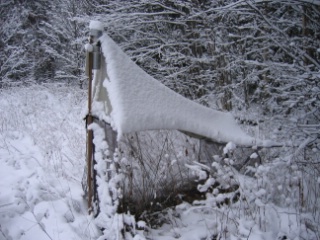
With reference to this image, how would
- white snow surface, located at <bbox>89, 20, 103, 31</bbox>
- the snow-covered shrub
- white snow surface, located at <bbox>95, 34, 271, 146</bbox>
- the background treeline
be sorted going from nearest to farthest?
white snow surface, located at <bbox>95, 34, 271, 146</bbox> < white snow surface, located at <bbox>89, 20, 103, 31</bbox> < the snow-covered shrub < the background treeline

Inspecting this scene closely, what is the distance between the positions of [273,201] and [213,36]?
16.1 ft

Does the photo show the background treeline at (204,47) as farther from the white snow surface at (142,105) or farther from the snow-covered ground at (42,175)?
the white snow surface at (142,105)

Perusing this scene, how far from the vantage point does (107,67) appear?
2.64m

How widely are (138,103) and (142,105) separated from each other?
45mm

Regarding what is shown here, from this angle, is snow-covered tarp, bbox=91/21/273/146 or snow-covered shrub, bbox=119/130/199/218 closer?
snow-covered tarp, bbox=91/21/273/146

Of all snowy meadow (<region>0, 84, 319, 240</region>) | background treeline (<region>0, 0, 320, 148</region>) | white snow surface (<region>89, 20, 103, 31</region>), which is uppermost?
background treeline (<region>0, 0, 320, 148</region>)

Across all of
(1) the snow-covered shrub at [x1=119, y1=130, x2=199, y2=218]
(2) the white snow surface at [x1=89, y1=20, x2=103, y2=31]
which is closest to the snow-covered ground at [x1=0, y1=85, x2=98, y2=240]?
(1) the snow-covered shrub at [x1=119, y1=130, x2=199, y2=218]

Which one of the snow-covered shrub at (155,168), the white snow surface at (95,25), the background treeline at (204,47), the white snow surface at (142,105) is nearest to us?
the white snow surface at (142,105)

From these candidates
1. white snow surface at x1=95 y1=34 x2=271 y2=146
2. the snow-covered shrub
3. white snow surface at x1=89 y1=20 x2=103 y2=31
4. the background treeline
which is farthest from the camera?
the background treeline

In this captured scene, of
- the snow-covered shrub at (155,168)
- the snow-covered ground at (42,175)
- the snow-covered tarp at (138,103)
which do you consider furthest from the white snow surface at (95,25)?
the snow-covered ground at (42,175)

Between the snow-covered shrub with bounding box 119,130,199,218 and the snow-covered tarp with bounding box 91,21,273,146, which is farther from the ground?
the snow-covered tarp with bounding box 91,21,273,146

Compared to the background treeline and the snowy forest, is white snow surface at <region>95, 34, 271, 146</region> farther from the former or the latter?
the background treeline

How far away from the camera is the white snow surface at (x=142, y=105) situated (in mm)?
2408

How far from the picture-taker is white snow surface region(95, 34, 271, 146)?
241cm
